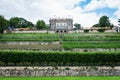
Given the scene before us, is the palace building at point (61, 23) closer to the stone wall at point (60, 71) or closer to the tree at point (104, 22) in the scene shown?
the tree at point (104, 22)

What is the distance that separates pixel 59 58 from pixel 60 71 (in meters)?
2.68

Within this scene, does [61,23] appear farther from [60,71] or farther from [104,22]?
[60,71]

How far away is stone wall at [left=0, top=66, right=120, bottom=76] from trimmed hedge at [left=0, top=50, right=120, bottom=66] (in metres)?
1.36

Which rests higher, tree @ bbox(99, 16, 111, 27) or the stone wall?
tree @ bbox(99, 16, 111, 27)

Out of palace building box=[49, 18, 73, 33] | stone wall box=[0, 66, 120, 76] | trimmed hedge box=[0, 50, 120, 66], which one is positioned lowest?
stone wall box=[0, 66, 120, 76]

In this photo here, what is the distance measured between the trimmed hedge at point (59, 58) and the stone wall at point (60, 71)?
1357 millimetres

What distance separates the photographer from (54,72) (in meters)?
28.5

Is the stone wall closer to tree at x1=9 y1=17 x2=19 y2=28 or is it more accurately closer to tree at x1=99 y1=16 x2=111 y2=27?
tree at x1=99 y1=16 x2=111 y2=27

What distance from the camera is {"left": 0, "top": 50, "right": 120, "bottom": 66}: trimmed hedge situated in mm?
30352

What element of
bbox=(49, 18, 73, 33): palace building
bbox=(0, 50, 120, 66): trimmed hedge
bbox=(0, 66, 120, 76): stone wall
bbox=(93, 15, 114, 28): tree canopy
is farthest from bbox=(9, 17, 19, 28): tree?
bbox=(0, 66, 120, 76): stone wall

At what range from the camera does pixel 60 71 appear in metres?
28.6

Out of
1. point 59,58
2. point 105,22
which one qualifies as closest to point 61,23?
point 105,22

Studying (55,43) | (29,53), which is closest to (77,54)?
(29,53)

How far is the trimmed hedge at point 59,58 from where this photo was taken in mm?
30352
